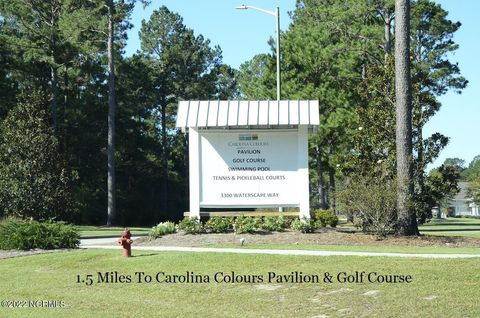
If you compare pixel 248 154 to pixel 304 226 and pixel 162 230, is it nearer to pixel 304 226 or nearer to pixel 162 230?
pixel 304 226

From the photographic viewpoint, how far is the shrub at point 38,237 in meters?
17.8

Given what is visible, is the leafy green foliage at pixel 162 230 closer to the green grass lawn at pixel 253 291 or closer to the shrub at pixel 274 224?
the shrub at pixel 274 224

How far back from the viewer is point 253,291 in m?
11.1

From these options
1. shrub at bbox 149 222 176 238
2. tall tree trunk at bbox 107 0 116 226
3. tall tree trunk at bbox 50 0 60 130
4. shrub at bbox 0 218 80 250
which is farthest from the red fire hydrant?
tall tree trunk at bbox 50 0 60 130

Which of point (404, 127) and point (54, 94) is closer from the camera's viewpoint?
point (404, 127)

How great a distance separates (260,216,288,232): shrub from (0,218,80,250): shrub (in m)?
5.46

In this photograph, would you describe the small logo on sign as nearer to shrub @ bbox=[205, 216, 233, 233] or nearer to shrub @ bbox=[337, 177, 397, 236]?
shrub @ bbox=[205, 216, 233, 233]

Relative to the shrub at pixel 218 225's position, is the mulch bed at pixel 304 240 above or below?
below

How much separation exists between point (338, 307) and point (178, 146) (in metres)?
61.2

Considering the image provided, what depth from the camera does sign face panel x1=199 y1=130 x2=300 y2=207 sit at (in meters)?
20.8

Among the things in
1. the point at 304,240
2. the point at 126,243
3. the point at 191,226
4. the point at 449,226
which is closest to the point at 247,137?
the point at 191,226

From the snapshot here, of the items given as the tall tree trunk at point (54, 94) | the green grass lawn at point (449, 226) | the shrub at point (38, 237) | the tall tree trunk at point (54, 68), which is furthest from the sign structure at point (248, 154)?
the tall tree trunk at point (54, 94)

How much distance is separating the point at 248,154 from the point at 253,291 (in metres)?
10.2

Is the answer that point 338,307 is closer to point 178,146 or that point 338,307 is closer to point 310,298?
point 310,298
